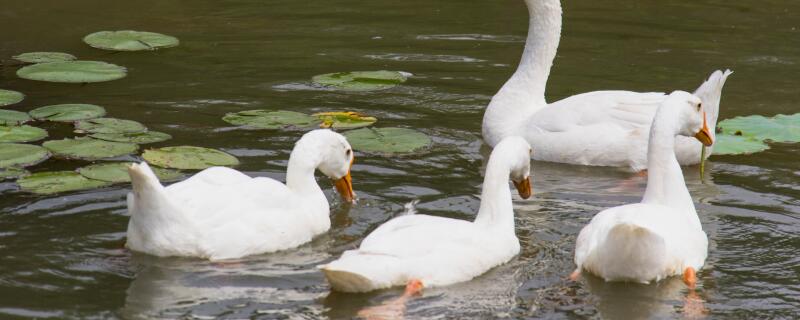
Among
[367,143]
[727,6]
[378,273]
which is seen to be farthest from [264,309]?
[727,6]

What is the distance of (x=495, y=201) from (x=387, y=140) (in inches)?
99.0

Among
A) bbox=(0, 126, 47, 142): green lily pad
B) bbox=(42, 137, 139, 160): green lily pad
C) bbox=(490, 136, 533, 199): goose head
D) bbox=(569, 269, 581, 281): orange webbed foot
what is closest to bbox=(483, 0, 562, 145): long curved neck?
bbox=(490, 136, 533, 199): goose head

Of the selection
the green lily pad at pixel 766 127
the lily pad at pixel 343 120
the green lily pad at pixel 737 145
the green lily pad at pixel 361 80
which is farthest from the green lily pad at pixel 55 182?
the green lily pad at pixel 766 127

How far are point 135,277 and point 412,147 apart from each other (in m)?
3.18

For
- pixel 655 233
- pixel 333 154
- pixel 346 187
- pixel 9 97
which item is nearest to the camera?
pixel 655 233

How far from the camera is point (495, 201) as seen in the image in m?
7.62

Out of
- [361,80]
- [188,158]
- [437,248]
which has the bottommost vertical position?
[188,158]

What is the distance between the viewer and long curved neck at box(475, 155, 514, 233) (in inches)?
300

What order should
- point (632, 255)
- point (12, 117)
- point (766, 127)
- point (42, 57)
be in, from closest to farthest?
point (632, 255) → point (12, 117) → point (766, 127) → point (42, 57)

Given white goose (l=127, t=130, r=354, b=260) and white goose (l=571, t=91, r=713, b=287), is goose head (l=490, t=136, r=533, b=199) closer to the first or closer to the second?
white goose (l=571, t=91, r=713, b=287)

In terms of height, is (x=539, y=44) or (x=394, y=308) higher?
(x=539, y=44)

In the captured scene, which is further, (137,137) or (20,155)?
(137,137)

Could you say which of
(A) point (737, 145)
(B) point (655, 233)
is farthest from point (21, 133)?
(A) point (737, 145)

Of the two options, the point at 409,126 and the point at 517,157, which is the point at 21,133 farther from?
the point at 517,157
